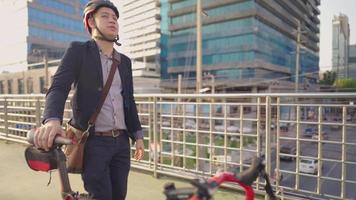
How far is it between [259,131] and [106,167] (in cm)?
194

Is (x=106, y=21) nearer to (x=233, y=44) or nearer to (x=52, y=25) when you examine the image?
(x=233, y=44)

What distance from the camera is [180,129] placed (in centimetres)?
404

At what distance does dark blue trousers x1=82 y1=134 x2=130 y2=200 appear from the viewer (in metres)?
1.83

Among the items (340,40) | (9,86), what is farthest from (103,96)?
(340,40)

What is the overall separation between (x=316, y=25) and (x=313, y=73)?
17467mm

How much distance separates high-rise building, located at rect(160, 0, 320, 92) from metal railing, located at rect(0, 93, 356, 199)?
34.1 metres

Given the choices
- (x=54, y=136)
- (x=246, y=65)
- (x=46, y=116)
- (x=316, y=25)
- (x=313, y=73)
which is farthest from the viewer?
(x=316, y=25)

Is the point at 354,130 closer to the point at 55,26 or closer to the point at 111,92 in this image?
the point at 111,92

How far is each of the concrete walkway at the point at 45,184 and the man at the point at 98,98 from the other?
159cm

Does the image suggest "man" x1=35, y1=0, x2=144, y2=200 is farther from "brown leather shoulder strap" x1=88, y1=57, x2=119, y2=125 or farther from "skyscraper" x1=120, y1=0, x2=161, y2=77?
"skyscraper" x1=120, y1=0, x2=161, y2=77

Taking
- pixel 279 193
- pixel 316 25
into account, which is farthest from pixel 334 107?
pixel 316 25

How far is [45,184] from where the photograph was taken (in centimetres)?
390

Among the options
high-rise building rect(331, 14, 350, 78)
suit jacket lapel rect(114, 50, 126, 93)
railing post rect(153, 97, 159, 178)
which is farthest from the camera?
high-rise building rect(331, 14, 350, 78)

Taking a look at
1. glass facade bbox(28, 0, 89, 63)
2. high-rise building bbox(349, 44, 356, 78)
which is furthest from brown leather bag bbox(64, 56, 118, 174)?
high-rise building bbox(349, 44, 356, 78)
